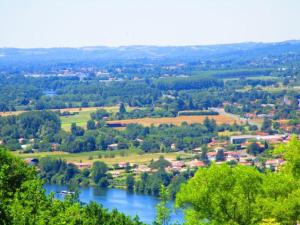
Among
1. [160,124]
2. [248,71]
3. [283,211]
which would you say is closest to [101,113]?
[160,124]

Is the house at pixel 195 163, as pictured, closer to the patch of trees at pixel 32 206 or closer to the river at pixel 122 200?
the river at pixel 122 200

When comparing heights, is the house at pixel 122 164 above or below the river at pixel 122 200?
below

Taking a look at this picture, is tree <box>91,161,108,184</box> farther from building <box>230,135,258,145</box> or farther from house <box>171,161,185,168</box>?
building <box>230,135,258,145</box>

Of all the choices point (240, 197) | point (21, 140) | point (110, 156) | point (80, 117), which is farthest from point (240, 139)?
point (240, 197)

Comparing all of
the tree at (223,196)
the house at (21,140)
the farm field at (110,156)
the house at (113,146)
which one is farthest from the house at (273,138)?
the tree at (223,196)

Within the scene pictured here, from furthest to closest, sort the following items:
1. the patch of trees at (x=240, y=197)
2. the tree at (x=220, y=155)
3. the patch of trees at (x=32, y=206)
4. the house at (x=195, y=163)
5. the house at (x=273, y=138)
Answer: the house at (x=273, y=138)
the tree at (x=220, y=155)
the house at (x=195, y=163)
the patch of trees at (x=240, y=197)
the patch of trees at (x=32, y=206)

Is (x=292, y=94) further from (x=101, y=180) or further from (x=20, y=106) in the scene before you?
(x=101, y=180)

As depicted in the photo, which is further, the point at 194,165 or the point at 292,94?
the point at 292,94
